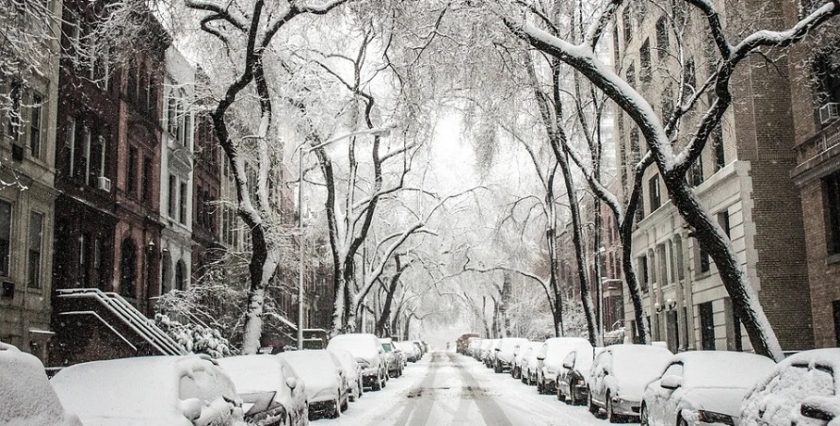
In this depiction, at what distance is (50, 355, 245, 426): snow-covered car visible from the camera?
8.02 meters

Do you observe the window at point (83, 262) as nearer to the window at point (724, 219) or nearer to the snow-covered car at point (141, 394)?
the snow-covered car at point (141, 394)

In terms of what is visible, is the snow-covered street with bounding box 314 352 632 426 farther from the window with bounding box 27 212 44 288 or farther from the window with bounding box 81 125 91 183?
the window with bounding box 81 125 91 183

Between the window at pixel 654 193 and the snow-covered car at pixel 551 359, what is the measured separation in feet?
49.0

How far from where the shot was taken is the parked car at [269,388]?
460 inches

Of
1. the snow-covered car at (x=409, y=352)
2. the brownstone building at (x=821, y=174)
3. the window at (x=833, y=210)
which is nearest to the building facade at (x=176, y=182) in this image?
the snow-covered car at (x=409, y=352)

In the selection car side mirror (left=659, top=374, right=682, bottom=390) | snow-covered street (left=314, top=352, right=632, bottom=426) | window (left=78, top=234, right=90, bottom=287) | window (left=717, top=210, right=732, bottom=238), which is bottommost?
snow-covered street (left=314, top=352, right=632, bottom=426)

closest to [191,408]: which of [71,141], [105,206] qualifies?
[71,141]

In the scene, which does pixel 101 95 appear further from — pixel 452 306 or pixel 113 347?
pixel 452 306

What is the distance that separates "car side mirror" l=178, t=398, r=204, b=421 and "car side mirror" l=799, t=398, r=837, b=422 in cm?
533

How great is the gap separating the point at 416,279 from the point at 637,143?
30.5 meters

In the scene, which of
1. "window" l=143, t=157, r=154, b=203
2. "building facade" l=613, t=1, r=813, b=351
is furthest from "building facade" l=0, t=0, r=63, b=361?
"building facade" l=613, t=1, r=813, b=351

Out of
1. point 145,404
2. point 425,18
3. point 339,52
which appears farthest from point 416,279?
point 145,404

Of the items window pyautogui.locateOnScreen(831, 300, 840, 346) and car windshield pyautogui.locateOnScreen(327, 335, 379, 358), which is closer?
window pyautogui.locateOnScreen(831, 300, 840, 346)

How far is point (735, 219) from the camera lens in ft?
92.1
